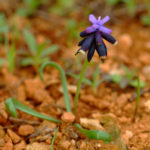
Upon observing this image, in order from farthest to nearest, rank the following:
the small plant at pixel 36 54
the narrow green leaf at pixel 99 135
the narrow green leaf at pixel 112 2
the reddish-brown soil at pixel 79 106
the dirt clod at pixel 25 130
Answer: the narrow green leaf at pixel 112 2 → the small plant at pixel 36 54 → the dirt clod at pixel 25 130 → the reddish-brown soil at pixel 79 106 → the narrow green leaf at pixel 99 135

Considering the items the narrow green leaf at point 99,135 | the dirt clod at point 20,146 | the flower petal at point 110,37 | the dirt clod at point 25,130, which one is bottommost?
the dirt clod at point 20,146

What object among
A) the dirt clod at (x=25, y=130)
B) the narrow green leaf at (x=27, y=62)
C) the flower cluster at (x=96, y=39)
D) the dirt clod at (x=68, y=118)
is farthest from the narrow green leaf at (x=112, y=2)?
the dirt clod at (x=25, y=130)

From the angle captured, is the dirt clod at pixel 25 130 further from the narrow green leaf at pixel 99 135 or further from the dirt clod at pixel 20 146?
the narrow green leaf at pixel 99 135

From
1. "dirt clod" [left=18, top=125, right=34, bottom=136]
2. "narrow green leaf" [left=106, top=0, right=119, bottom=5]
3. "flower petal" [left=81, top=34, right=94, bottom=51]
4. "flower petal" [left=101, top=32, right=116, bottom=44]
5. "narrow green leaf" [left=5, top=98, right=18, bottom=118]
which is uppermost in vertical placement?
"narrow green leaf" [left=106, top=0, right=119, bottom=5]

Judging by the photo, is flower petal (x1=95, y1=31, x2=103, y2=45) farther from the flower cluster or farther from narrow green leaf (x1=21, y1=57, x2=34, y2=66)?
narrow green leaf (x1=21, y1=57, x2=34, y2=66)

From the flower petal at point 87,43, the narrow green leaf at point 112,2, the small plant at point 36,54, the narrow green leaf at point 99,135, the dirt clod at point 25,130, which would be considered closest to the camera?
the narrow green leaf at point 99,135

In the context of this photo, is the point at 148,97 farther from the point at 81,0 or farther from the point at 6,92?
the point at 81,0

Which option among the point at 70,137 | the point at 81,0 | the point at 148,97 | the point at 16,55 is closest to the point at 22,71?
the point at 16,55

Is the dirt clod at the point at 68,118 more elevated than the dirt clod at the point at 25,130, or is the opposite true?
the dirt clod at the point at 68,118

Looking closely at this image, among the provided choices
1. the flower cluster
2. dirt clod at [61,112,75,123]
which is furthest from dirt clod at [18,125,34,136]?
the flower cluster
